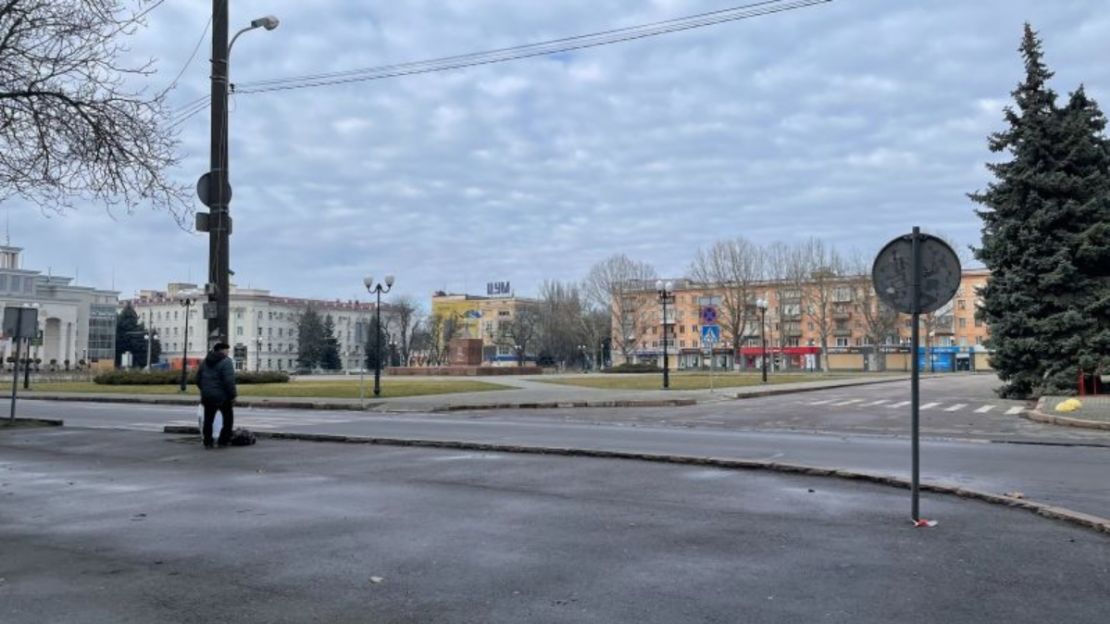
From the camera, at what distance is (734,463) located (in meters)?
11.4

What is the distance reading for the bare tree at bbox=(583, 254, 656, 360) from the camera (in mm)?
99625

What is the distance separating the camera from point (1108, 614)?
16.1 ft

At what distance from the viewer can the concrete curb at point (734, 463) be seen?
7.84 m

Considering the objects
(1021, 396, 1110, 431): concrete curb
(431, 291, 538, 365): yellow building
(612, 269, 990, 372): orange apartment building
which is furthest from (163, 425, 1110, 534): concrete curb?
(431, 291, 538, 365): yellow building

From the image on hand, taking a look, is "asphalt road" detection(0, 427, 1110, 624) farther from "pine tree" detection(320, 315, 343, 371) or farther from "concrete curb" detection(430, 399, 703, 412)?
"pine tree" detection(320, 315, 343, 371)

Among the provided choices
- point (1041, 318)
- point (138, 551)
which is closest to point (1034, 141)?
point (1041, 318)

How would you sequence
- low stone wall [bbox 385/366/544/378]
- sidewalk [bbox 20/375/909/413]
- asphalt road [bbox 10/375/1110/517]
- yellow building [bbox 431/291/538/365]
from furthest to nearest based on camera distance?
yellow building [bbox 431/291/538/365], low stone wall [bbox 385/366/544/378], sidewalk [bbox 20/375/909/413], asphalt road [bbox 10/375/1110/517]

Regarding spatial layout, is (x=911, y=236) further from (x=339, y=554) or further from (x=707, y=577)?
(x=339, y=554)

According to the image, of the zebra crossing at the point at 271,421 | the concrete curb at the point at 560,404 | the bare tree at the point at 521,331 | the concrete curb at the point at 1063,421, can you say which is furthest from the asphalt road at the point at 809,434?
the bare tree at the point at 521,331

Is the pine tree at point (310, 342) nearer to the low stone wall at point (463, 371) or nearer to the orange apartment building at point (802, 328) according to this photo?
the orange apartment building at point (802, 328)

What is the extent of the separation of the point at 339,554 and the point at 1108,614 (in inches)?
201

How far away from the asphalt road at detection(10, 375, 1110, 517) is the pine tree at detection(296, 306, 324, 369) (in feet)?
331

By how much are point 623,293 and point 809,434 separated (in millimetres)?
82176

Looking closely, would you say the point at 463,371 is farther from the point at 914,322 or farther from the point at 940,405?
the point at 914,322
